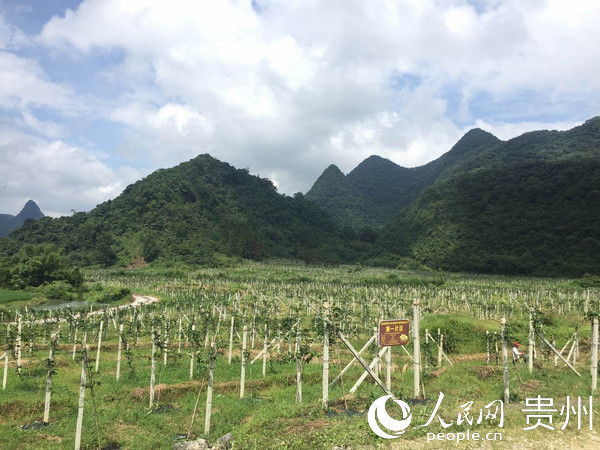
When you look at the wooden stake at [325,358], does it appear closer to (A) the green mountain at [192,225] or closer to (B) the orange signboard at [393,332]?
(B) the orange signboard at [393,332]

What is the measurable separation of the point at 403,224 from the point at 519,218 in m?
43.3

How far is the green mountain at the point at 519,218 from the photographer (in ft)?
291

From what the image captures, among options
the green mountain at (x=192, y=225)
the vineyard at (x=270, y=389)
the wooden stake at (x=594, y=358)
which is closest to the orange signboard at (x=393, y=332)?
the vineyard at (x=270, y=389)

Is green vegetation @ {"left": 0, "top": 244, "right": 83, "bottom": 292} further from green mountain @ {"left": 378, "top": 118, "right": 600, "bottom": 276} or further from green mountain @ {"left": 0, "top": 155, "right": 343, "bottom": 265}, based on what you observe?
green mountain @ {"left": 378, "top": 118, "right": 600, "bottom": 276}

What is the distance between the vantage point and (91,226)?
349 feet

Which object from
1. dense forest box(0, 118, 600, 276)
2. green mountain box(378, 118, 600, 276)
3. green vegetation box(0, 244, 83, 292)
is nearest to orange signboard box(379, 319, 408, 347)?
green vegetation box(0, 244, 83, 292)

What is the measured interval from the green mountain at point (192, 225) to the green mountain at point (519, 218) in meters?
36.6

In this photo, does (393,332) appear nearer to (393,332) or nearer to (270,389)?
Result: (393,332)

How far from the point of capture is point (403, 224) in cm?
14112

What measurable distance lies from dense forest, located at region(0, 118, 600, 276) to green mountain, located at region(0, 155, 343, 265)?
0.45m

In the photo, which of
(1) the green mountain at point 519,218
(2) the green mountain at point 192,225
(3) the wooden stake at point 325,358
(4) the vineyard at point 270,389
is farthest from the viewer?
(2) the green mountain at point 192,225

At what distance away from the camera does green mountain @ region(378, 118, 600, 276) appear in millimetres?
88625

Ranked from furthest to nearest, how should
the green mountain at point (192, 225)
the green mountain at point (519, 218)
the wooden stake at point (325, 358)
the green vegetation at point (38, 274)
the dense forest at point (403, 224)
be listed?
1. the green mountain at point (192, 225)
2. the dense forest at point (403, 224)
3. the green mountain at point (519, 218)
4. the green vegetation at point (38, 274)
5. the wooden stake at point (325, 358)

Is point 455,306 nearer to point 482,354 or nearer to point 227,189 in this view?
point 482,354
